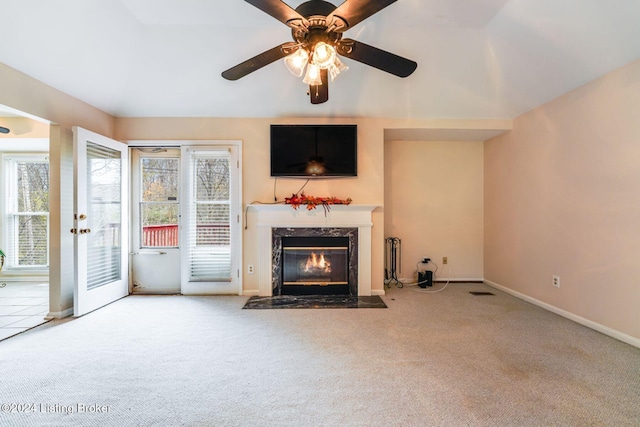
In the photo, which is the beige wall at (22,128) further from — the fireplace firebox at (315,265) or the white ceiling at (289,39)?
the fireplace firebox at (315,265)

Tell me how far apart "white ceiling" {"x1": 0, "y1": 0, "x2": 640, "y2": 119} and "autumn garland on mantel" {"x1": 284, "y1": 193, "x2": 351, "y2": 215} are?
3.92 feet

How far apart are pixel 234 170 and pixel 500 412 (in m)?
3.71

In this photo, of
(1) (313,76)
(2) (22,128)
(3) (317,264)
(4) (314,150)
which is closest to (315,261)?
(3) (317,264)

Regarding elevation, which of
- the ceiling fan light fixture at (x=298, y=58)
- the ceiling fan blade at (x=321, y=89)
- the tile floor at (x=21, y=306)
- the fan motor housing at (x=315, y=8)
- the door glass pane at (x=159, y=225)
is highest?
the fan motor housing at (x=315, y=8)

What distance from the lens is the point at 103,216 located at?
3.56m

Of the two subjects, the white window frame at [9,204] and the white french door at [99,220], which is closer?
the white french door at [99,220]

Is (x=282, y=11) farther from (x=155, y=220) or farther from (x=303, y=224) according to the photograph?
(x=155, y=220)

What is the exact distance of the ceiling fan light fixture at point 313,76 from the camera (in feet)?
6.14

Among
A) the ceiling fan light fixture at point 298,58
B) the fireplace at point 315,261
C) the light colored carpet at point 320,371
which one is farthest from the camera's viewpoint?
the fireplace at point 315,261

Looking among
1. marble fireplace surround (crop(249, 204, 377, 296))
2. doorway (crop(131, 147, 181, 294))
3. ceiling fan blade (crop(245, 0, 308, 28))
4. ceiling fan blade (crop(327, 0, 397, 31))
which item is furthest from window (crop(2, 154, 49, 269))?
ceiling fan blade (crop(327, 0, 397, 31))

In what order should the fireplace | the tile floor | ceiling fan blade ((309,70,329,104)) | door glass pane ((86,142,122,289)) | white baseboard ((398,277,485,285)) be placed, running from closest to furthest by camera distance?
ceiling fan blade ((309,70,329,104)) → the tile floor → door glass pane ((86,142,122,289)) → the fireplace → white baseboard ((398,277,485,285))

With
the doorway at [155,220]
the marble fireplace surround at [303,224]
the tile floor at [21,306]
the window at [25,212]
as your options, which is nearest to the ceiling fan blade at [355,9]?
the marble fireplace surround at [303,224]

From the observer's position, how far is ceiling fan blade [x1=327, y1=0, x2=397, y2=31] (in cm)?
142

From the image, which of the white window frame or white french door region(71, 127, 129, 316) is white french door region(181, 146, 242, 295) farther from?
the white window frame
